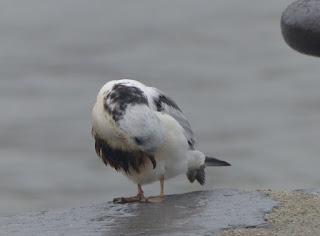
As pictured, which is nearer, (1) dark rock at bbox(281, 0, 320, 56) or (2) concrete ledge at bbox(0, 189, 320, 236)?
(1) dark rock at bbox(281, 0, 320, 56)

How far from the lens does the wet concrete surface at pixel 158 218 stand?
250 inches

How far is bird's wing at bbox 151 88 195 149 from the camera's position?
741 centimetres

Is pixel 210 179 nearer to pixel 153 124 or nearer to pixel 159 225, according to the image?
pixel 153 124

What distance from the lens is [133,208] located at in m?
7.00

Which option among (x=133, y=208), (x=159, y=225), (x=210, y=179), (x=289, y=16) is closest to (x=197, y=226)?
(x=159, y=225)

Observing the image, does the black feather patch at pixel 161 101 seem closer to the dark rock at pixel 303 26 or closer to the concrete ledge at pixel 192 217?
the concrete ledge at pixel 192 217

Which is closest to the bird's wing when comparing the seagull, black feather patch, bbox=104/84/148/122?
the seagull

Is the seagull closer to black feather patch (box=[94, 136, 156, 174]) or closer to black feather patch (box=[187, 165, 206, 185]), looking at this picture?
black feather patch (box=[94, 136, 156, 174])

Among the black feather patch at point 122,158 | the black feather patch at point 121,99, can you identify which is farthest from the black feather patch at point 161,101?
the black feather patch at point 122,158

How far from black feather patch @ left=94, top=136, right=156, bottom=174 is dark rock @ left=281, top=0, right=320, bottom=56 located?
8.30 feet

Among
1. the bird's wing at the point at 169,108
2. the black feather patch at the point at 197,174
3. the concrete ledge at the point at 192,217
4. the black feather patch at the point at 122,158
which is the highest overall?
the bird's wing at the point at 169,108

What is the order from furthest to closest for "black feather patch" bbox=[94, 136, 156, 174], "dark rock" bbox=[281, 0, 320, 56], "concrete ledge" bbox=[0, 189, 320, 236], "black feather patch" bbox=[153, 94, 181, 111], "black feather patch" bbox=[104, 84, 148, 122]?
1. "black feather patch" bbox=[153, 94, 181, 111]
2. "black feather patch" bbox=[94, 136, 156, 174]
3. "black feather patch" bbox=[104, 84, 148, 122]
4. "concrete ledge" bbox=[0, 189, 320, 236]
5. "dark rock" bbox=[281, 0, 320, 56]

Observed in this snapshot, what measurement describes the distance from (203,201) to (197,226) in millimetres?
594

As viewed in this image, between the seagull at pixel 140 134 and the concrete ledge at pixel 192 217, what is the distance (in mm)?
340
